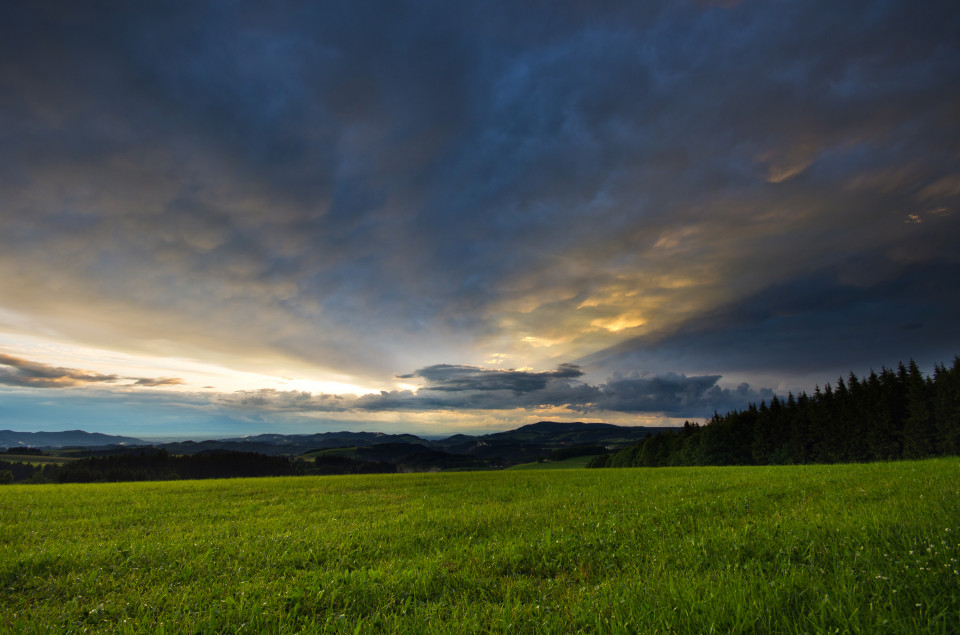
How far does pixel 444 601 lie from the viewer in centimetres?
523

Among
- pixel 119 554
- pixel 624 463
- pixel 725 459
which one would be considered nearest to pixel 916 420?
pixel 725 459

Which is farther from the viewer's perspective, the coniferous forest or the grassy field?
the coniferous forest

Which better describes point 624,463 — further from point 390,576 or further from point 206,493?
point 390,576

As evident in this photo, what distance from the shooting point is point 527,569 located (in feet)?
21.1

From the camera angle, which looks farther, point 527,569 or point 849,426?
point 849,426

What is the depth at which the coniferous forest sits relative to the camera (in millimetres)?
56438

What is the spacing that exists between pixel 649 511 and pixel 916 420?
259 ft

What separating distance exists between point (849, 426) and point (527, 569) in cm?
8751

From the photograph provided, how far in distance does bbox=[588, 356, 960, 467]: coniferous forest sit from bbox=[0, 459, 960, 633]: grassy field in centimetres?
7150

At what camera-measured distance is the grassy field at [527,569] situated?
418cm

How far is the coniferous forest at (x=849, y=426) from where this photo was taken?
185 ft

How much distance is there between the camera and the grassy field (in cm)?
418

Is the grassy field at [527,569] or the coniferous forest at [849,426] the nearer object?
the grassy field at [527,569]

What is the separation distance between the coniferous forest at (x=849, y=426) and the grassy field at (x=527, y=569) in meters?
71.5
